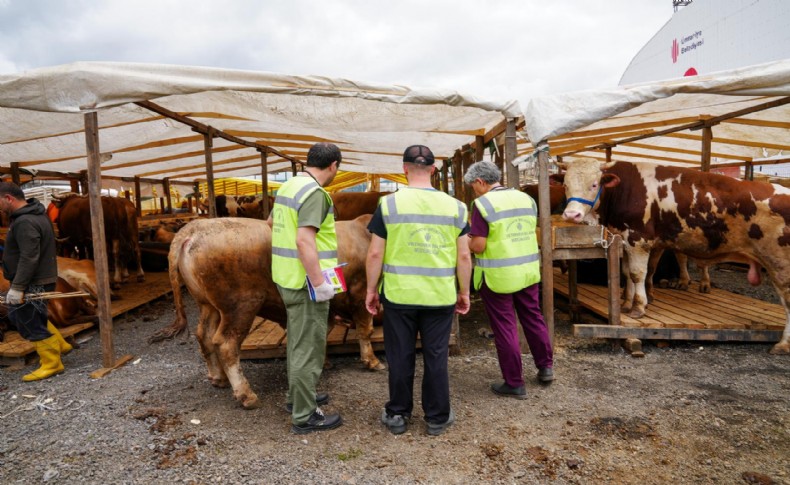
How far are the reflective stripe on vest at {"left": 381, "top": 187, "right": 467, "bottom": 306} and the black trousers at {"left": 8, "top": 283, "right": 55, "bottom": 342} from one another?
11.9 feet

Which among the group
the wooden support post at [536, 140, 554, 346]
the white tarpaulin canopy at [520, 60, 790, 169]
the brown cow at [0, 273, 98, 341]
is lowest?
the brown cow at [0, 273, 98, 341]

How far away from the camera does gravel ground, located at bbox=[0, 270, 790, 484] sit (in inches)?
112

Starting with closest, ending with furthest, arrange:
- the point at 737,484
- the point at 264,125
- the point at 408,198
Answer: the point at 737,484 → the point at 408,198 → the point at 264,125

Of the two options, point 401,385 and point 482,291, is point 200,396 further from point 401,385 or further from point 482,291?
point 482,291

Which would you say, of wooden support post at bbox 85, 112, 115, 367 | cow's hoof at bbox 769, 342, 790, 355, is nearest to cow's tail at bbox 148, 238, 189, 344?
wooden support post at bbox 85, 112, 115, 367

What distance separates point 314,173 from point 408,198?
0.73 metres

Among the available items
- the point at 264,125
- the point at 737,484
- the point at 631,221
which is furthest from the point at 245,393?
the point at 631,221

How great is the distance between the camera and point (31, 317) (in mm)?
4367

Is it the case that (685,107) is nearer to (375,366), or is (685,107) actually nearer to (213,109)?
(375,366)

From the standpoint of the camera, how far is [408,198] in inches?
121

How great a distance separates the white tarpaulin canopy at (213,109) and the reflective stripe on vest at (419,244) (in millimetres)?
1655

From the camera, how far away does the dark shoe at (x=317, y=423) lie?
3309 mm

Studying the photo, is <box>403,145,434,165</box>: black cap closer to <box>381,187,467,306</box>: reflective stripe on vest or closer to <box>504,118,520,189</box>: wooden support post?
<box>381,187,467,306</box>: reflective stripe on vest

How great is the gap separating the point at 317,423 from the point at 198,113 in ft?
13.1
